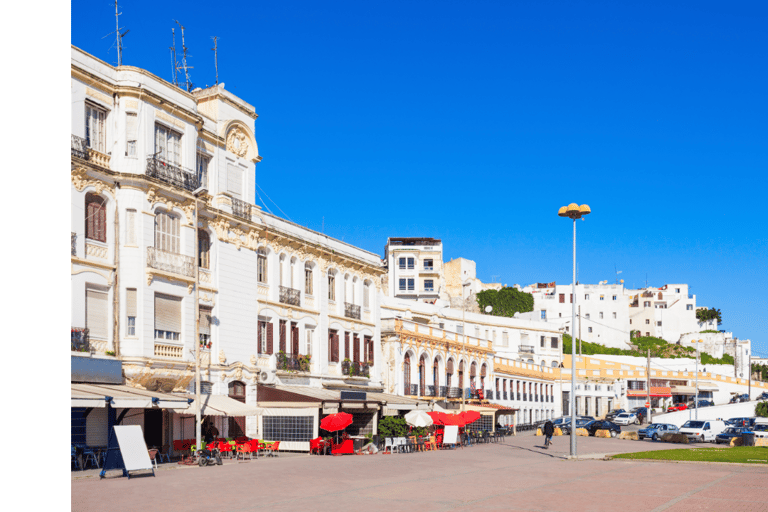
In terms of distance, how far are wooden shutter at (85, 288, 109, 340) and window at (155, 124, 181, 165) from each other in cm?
603

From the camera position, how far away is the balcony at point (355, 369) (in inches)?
1686

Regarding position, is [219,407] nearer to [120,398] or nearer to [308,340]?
[120,398]

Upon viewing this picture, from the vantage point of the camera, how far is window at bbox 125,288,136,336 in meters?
28.1

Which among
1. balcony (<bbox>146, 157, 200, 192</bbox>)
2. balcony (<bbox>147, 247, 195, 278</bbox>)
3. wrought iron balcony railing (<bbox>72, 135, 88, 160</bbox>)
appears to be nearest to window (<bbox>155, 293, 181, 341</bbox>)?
balcony (<bbox>147, 247, 195, 278</bbox>)

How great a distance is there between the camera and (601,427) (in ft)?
185

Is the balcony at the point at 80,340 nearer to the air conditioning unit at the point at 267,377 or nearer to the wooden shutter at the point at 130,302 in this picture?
the wooden shutter at the point at 130,302

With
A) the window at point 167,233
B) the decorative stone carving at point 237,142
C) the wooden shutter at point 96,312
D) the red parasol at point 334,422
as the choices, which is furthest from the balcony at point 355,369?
the wooden shutter at point 96,312

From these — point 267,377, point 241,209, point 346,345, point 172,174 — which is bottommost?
point 267,377

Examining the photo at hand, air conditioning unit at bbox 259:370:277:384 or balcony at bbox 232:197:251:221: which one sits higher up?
balcony at bbox 232:197:251:221

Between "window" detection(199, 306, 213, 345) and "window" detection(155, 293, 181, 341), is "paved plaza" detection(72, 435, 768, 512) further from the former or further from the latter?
"window" detection(199, 306, 213, 345)

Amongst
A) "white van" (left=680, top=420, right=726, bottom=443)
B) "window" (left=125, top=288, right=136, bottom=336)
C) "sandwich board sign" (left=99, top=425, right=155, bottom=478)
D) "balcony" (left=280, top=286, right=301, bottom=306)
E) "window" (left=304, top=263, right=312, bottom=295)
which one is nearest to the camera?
"sandwich board sign" (left=99, top=425, right=155, bottom=478)

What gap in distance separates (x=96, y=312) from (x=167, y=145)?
7.71 m

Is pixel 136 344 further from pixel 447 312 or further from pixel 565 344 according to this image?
pixel 565 344

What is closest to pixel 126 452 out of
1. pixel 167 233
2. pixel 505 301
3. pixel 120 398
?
pixel 120 398
